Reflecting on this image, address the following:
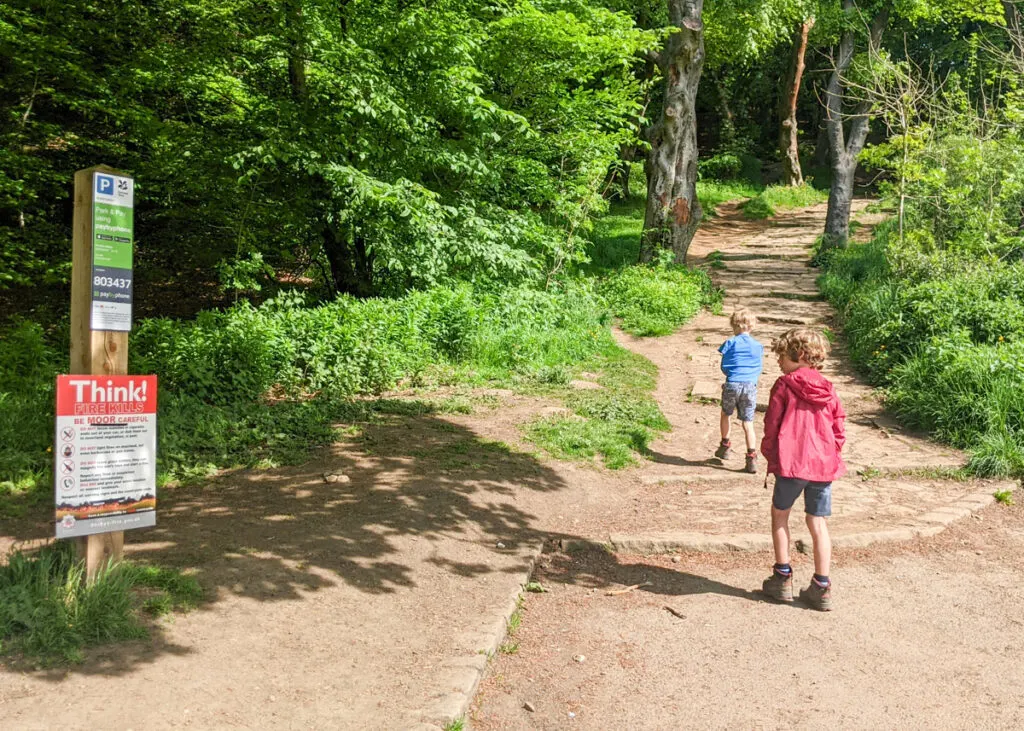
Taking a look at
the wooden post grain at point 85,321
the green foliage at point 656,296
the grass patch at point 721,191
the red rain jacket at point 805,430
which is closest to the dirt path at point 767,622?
the red rain jacket at point 805,430

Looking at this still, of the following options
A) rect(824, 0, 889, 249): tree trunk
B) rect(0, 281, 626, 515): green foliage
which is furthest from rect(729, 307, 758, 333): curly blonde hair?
rect(824, 0, 889, 249): tree trunk

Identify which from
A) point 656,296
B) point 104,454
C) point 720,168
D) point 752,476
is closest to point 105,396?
point 104,454

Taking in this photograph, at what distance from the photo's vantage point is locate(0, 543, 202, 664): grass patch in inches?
150

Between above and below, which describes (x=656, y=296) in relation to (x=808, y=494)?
above

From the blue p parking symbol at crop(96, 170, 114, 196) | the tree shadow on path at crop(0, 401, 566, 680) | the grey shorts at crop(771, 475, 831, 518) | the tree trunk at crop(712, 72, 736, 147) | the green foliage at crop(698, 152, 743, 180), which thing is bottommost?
the tree shadow on path at crop(0, 401, 566, 680)

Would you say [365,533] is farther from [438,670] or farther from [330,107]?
[330,107]

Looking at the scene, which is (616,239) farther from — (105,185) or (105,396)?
(105,396)

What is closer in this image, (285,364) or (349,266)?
(285,364)

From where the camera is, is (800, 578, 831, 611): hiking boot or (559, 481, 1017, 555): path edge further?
(559, 481, 1017, 555): path edge

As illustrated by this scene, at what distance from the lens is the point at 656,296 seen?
14969 millimetres

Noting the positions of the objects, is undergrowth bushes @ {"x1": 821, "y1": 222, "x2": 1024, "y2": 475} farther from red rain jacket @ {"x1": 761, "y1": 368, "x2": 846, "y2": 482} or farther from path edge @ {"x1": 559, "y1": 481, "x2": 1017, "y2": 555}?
red rain jacket @ {"x1": 761, "y1": 368, "x2": 846, "y2": 482}

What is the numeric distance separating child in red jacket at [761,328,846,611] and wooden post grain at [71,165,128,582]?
3733 mm

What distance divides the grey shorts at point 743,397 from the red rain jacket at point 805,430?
2664mm

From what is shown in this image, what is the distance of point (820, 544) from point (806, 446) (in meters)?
0.61
